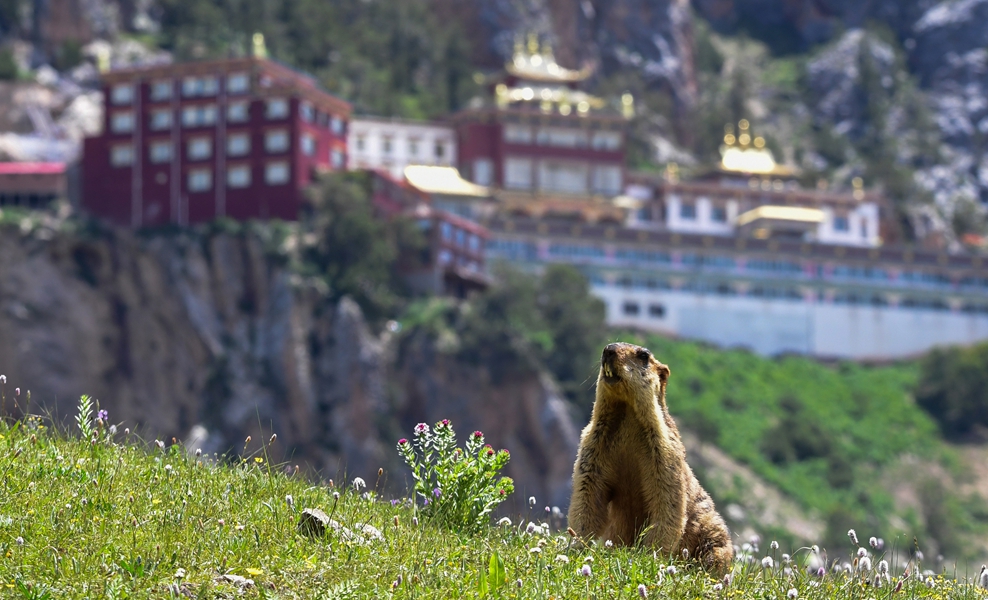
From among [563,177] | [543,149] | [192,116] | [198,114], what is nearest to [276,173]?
[198,114]

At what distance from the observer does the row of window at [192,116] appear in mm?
111394

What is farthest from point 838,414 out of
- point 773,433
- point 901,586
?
point 901,586

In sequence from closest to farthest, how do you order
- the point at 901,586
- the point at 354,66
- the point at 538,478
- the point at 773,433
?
the point at 901,586 < the point at 538,478 < the point at 773,433 < the point at 354,66

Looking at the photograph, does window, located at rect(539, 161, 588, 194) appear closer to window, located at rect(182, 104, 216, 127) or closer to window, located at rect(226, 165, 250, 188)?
window, located at rect(226, 165, 250, 188)

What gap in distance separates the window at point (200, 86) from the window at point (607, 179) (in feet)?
107

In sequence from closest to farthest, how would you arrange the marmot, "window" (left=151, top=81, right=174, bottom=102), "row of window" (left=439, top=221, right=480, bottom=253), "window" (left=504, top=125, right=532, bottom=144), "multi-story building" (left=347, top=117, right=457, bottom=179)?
1. the marmot
2. "row of window" (left=439, top=221, right=480, bottom=253)
3. "window" (left=151, top=81, right=174, bottom=102)
4. "multi-story building" (left=347, top=117, right=457, bottom=179)
5. "window" (left=504, top=125, right=532, bottom=144)

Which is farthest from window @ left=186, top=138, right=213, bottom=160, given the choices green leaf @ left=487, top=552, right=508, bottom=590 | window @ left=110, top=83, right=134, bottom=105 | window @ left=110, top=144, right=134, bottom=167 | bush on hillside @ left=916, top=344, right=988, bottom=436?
green leaf @ left=487, top=552, right=508, bottom=590

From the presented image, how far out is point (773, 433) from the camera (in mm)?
112250

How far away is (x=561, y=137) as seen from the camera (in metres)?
132

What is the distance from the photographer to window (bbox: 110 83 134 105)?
113m

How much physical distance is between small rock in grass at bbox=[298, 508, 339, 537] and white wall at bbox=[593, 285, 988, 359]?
104m

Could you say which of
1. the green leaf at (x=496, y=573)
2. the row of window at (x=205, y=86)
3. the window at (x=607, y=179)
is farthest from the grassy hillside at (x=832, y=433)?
the green leaf at (x=496, y=573)

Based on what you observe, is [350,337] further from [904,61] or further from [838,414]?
[904,61]

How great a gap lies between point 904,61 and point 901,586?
192 metres
